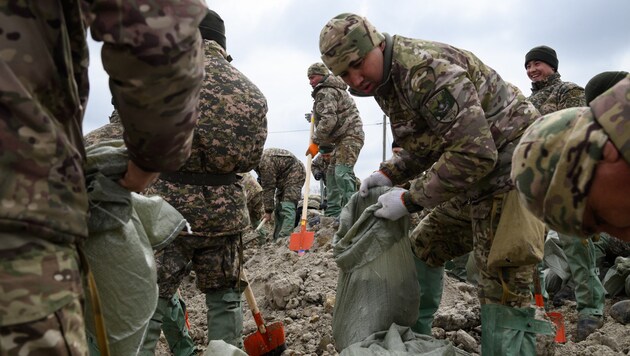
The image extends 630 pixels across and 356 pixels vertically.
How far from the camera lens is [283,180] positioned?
10398 mm

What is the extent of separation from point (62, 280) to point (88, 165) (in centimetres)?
47

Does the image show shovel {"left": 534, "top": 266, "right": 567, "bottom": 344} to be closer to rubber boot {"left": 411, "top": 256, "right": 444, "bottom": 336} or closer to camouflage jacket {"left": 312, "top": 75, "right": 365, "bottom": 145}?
rubber boot {"left": 411, "top": 256, "right": 444, "bottom": 336}

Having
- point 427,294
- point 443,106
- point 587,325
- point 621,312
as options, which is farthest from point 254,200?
point 443,106

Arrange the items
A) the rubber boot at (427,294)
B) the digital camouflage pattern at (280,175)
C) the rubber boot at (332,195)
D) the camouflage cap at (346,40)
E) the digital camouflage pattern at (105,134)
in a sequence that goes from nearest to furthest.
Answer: the camouflage cap at (346,40) → the rubber boot at (427,294) → the digital camouflage pattern at (105,134) → the rubber boot at (332,195) → the digital camouflage pattern at (280,175)

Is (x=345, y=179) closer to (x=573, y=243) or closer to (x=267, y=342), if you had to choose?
(x=573, y=243)

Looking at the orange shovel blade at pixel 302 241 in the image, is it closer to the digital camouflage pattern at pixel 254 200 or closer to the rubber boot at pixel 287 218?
the digital camouflage pattern at pixel 254 200

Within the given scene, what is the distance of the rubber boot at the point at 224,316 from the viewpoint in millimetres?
3400

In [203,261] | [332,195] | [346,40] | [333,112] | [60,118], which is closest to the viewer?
[60,118]

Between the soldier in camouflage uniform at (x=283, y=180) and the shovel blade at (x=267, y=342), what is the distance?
6.18m

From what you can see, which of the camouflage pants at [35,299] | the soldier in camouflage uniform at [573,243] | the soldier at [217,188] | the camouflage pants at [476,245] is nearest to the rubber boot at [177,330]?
the soldier at [217,188]

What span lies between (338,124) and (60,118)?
24.2ft

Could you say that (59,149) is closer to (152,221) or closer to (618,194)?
(152,221)

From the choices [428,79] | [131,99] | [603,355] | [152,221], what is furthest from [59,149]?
[603,355]

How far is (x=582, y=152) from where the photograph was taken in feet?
3.68
